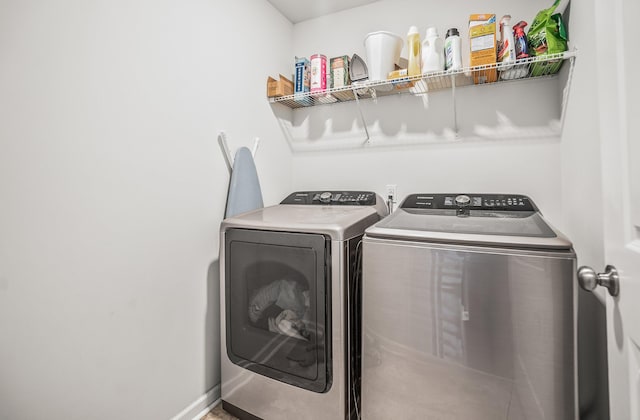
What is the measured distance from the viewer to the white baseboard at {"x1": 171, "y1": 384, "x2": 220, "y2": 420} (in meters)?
1.47

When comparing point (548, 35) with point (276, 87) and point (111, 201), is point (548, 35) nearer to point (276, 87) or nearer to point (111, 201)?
point (276, 87)

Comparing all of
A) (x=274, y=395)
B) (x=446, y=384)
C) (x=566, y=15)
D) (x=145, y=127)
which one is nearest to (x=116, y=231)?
(x=145, y=127)

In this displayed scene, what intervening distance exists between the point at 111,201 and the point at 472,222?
1.43 metres

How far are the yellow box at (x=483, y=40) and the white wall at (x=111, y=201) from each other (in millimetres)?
1296

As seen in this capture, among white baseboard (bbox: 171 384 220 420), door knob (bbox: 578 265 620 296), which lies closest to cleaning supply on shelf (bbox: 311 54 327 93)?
door knob (bbox: 578 265 620 296)

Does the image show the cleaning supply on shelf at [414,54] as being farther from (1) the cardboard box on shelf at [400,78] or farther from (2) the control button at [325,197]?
(2) the control button at [325,197]

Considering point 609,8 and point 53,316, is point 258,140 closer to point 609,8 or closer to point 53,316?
point 53,316

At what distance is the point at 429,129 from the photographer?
1968 millimetres

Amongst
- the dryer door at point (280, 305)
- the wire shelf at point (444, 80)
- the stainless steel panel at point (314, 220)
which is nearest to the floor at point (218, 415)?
the dryer door at point (280, 305)

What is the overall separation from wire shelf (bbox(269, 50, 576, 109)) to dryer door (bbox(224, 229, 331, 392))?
1057 mm

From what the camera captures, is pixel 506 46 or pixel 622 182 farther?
pixel 506 46

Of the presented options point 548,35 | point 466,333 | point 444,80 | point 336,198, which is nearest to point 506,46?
point 548,35

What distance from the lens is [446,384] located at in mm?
1091

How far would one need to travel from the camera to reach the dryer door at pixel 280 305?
130 cm
